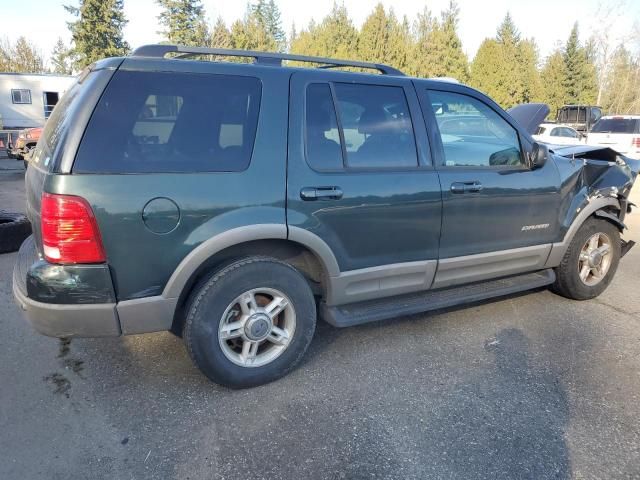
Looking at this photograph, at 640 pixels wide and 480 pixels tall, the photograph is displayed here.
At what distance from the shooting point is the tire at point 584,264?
4.23 meters

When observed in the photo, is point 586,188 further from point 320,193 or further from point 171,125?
point 171,125

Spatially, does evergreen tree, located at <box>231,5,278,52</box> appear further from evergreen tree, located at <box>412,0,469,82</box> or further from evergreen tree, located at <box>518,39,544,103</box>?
evergreen tree, located at <box>518,39,544,103</box>

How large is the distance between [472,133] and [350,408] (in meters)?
2.28

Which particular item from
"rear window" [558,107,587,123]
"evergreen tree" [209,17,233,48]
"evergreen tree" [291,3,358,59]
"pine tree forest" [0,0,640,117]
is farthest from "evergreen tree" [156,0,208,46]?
"rear window" [558,107,587,123]

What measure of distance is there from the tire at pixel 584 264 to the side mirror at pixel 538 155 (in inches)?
34.5

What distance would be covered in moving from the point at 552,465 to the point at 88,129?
287 cm

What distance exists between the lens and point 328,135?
3.01 meters

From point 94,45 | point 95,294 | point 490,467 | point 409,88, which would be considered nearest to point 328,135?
point 409,88

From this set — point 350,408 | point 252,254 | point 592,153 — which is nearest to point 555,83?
point 592,153

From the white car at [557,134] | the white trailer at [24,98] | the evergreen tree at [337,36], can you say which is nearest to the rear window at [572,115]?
the white car at [557,134]

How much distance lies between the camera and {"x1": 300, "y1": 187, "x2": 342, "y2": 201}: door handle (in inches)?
112

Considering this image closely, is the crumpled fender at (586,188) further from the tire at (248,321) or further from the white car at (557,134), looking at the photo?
the white car at (557,134)

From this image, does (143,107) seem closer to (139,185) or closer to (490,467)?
(139,185)

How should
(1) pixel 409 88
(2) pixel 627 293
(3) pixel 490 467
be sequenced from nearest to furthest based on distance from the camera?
(3) pixel 490 467
(1) pixel 409 88
(2) pixel 627 293
